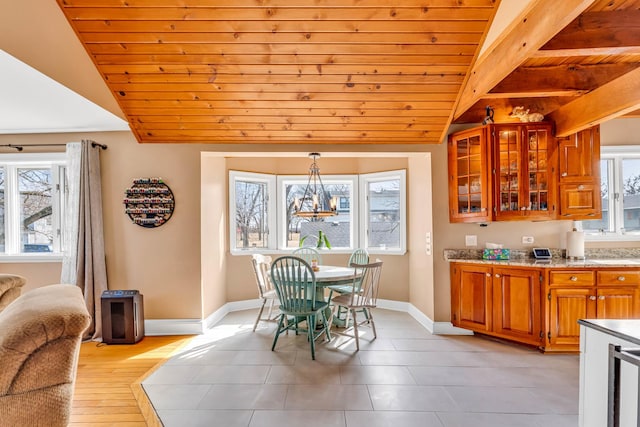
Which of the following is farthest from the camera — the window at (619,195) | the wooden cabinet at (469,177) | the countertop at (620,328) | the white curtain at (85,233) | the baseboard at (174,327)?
the window at (619,195)

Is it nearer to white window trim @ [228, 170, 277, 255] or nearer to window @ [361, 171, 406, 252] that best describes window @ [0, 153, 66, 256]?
white window trim @ [228, 170, 277, 255]

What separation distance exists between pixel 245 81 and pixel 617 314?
163 inches

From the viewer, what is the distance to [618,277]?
2994mm

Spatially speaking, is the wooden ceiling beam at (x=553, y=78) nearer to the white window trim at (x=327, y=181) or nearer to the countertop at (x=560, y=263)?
the countertop at (x=560, y=263)

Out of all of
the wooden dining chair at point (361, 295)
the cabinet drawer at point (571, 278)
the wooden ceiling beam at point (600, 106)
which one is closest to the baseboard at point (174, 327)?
the wooden dining chair at point (361, 295)

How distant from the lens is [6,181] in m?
3.91

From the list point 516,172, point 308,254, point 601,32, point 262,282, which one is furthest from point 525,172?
point 262,282

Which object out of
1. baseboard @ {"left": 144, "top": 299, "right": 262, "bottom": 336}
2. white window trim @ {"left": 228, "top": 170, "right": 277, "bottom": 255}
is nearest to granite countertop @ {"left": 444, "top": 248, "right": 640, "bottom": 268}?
white window trim @ {"left": 228, "top": 170, "right": 277, "bottom": 255}

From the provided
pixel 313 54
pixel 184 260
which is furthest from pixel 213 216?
pixel 313 54

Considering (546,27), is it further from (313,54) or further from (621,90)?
(313,54)

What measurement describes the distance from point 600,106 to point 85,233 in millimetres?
5327

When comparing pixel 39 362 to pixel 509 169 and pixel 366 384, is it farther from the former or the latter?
pixel 509 169

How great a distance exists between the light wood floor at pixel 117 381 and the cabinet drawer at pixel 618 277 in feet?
13.2

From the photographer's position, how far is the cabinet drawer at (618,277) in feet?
9.80
